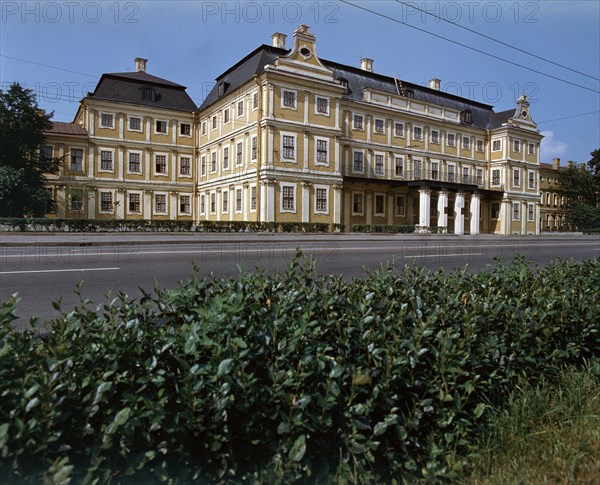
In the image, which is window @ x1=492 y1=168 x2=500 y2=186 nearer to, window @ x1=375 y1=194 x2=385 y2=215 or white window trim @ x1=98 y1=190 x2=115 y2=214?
window @ x1=375 y1=194 x2=385 y2=215

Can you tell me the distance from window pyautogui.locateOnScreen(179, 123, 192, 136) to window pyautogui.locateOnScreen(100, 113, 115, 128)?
732 centimetres

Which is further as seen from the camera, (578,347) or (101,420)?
(578,347)

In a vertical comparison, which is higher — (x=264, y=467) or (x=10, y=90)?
(x=10, y=90)

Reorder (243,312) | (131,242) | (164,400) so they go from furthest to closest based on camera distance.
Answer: (131,242), (243,312), (164,400)

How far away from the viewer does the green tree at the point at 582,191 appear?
6988 centimetres

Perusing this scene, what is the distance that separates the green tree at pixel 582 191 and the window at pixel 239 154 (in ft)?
203

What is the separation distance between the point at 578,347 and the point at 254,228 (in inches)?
1169

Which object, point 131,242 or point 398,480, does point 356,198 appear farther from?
point 398,480

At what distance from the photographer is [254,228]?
32250 mm

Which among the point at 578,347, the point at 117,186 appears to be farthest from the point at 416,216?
the point at 578,347

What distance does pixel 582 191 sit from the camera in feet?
244

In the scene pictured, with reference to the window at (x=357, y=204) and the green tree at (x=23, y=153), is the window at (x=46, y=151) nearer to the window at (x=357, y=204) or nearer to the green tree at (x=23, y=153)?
the green tree at (x=23, y=153)

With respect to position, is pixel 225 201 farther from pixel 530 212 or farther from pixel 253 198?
pixel 530 212

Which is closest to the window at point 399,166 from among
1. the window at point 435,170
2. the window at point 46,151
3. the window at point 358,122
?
the window at point 435,170
